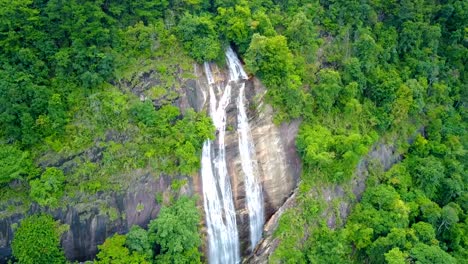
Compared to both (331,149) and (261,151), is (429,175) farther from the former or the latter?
(261,151)

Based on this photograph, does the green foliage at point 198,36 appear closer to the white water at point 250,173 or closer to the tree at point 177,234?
the white water at point 250,173

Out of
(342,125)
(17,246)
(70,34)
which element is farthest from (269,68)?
(17,246)

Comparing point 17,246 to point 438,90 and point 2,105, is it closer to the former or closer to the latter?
point 2,105

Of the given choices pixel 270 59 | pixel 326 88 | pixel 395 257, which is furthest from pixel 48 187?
pixel 395 257

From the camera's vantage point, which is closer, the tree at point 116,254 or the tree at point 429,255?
the tree at point 116,254

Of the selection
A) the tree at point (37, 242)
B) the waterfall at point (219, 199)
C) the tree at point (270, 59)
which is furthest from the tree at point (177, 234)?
the tree at point (270, 59)
